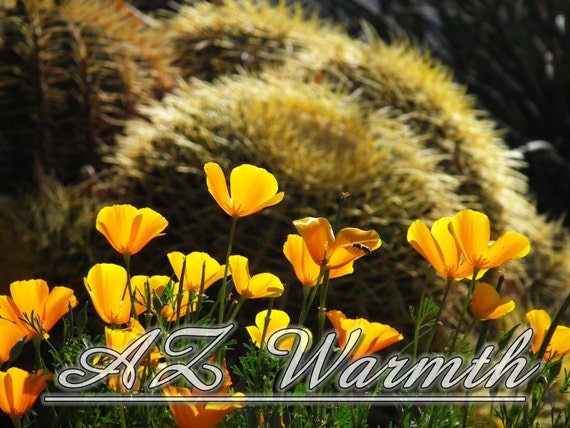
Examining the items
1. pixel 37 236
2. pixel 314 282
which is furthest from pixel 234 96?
pixel 314 282

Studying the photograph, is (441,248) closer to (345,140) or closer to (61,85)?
(345,140)

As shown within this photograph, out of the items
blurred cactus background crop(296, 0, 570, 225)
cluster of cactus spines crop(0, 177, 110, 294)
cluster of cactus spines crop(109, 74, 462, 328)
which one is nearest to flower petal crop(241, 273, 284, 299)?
cluster of cactus spines crop(109, 74, 462, 328)

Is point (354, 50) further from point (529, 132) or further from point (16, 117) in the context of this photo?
point (529, 132)

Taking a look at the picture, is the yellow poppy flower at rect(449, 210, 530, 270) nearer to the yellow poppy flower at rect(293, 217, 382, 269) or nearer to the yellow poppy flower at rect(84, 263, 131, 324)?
the yellow poppy flower at rect(293, 217, 382, 269)

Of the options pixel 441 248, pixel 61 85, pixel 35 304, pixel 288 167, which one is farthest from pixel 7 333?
pixel 61 85

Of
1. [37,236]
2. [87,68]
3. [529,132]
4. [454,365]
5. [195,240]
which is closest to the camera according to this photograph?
[454,365]
